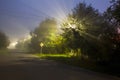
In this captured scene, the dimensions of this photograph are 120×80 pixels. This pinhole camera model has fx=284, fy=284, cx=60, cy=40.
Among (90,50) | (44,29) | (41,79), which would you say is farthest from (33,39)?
(41,79)

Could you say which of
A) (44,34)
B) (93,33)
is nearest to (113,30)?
(93,33)

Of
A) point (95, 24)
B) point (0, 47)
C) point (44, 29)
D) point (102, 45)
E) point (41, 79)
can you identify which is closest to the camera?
point (41, 79)

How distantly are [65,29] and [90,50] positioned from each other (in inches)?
340

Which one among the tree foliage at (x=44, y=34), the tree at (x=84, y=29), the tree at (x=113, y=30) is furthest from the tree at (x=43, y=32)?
the tree at (x=113, y=30)

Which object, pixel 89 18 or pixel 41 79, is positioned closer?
pixel 41 79

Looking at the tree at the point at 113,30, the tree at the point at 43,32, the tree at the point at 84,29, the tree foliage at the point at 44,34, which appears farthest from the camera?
the tree at the point at 43,32

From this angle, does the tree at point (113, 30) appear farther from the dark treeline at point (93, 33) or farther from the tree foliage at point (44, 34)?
the tree foliage at point (44, 34)

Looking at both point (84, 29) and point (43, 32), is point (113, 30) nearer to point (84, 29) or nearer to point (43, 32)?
point (84, 29)

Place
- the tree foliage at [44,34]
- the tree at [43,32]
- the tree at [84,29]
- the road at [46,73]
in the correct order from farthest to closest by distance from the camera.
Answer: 1. the tree at [43,32]
2. the tree foliage at [44,34]
3. the tree at [84,29]
4. the road at [46,73]

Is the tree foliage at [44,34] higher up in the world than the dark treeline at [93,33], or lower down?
higher up

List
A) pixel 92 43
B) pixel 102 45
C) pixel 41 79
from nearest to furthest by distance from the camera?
1. pixel 41 79
2. pixel 102 45
3. pixel 92 43

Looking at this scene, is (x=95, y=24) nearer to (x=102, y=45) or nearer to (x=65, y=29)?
(x=65, y=29)

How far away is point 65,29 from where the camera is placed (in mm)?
45969

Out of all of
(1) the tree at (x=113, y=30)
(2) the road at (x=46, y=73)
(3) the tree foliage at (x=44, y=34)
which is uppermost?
(3) the tree foliage at (x=44, y=34)
